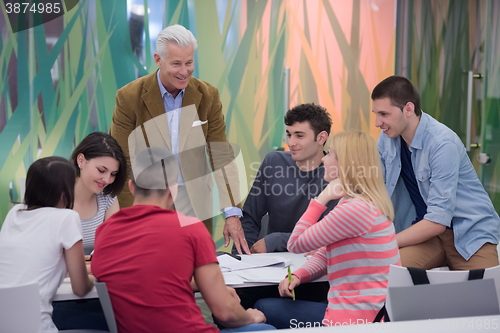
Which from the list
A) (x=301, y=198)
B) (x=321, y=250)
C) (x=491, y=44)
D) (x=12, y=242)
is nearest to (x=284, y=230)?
(x=301, y=198)

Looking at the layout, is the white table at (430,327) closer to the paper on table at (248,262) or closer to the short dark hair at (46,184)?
the paper on table at (248,262)

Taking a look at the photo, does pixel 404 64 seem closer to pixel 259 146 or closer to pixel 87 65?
pixel 259 146

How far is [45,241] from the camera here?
160 cm

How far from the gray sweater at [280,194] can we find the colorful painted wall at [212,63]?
1190 mm

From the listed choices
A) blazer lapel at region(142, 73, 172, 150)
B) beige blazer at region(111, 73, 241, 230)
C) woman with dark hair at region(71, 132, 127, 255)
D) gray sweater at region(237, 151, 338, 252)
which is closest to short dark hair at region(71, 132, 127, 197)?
woman with dark hair at region(71, 132, 127, 255)

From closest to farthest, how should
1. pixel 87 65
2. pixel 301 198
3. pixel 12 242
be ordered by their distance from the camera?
1. pixel 12 242
2. pixel 301 198
3. pixel 87 65

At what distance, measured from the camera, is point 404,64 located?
405 cm

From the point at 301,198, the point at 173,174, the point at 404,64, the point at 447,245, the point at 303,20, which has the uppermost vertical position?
the point at 303,20

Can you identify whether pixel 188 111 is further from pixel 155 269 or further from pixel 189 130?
pixel 155 269

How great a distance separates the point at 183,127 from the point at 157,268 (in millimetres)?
1312

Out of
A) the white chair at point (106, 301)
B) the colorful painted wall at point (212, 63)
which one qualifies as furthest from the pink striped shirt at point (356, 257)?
the colorful painted wall at point (212, 63)

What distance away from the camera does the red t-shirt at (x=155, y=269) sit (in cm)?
148

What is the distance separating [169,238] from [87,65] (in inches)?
95.7

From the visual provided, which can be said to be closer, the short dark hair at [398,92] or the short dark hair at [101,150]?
the short dark hair at [101,150]
